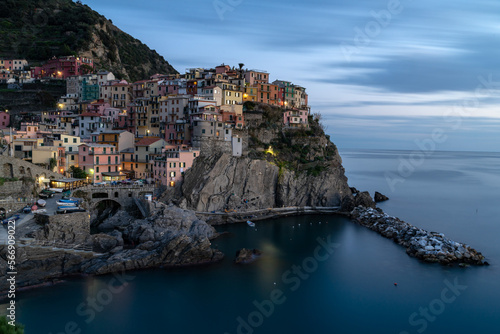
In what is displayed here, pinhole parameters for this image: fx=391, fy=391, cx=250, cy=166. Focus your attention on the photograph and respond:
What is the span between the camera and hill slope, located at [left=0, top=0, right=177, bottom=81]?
74525mm

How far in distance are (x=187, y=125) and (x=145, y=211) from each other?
13963 mm

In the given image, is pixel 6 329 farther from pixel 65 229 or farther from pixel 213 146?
pixel 213 146

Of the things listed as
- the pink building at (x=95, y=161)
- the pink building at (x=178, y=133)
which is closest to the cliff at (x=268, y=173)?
the pink building at (x=178, y=133)

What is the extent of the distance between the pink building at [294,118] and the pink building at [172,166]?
59.9ft

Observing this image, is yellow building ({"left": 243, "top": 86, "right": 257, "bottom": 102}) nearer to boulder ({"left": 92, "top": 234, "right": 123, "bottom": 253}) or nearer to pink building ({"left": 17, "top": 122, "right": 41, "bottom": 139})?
pink building ({"left": 17, "top": 122, "right": 41, "bottom": 139})

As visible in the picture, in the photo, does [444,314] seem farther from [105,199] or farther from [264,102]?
[264,102]

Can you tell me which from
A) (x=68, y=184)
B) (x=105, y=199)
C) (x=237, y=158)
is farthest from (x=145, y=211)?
(x=237, y=158)

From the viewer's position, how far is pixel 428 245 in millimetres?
31609

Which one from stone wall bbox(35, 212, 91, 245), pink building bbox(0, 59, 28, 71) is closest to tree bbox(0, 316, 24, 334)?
stone wall bbox(35, 212, 91, 245)

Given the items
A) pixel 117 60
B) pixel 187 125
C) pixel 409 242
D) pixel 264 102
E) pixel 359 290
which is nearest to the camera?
pixel 359 290

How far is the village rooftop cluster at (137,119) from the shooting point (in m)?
41.2

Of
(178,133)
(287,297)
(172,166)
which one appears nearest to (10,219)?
(172,166)

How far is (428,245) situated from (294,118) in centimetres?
2966

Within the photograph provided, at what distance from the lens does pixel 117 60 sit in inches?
3174
